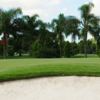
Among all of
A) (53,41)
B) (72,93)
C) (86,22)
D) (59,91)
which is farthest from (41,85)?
(53,41)

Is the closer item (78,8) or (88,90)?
(88,90)

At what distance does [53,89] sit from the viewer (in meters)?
6.34

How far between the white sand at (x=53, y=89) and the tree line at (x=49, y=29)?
2500 cm

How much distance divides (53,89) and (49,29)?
33.6 meters

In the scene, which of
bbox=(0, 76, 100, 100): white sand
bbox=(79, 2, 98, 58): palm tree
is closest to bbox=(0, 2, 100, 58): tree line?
bbox=(79, 2, 98, 58): palm tree

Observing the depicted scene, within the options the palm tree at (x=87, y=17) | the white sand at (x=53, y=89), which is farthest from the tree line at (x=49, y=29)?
the white sand at (x=53, y=89)

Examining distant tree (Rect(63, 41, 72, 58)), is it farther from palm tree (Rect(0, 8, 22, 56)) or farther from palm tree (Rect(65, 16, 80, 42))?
palm tree (Rect(0, 8, 22, 56))

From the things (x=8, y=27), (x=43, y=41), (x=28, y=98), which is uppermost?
(x=8, y=27)

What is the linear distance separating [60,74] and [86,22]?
27.2 m

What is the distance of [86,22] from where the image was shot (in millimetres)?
33250

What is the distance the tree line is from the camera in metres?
32.2

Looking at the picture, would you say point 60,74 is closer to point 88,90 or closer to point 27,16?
point 88,90

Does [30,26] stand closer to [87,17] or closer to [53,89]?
A: [87,17]

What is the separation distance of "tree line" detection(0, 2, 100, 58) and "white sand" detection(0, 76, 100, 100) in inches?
984
